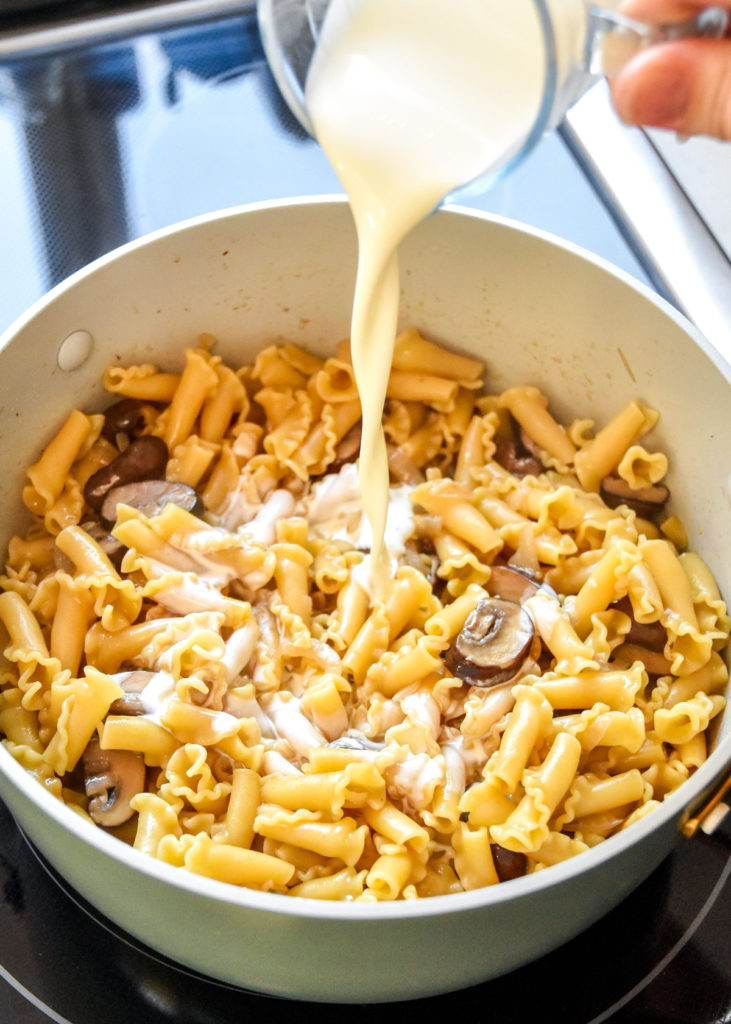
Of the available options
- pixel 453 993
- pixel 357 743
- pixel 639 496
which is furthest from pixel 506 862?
pixel 639 496

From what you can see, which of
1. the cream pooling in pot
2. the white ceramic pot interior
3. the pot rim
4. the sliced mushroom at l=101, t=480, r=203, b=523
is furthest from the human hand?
the sliced mushroom at l=101, t=480, r=203, b=523

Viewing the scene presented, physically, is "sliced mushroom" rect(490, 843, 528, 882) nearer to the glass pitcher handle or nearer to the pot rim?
the pot rim

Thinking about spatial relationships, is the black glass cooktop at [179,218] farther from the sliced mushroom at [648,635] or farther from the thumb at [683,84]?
the thumb at [683,84]

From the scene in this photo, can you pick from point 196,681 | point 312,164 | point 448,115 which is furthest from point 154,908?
point 312,164

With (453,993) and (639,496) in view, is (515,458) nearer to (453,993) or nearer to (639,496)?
(639,496)

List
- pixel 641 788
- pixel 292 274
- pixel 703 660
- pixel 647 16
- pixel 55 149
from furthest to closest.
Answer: pixel 55 149
pixel 292 274
pixel 703 660
pixel 641 788
pixel 647 16

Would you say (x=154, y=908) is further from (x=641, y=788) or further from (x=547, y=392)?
(x=547, y=392)

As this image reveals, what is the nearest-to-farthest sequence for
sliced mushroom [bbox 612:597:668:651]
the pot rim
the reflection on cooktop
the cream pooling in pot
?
the pot rim
the cream pooling in pot
the reflection on cooktop
sliced mushroom [bbox 612:597:668:651]
